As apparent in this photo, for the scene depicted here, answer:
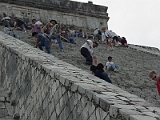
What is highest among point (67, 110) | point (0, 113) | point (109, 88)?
point (109, 88)

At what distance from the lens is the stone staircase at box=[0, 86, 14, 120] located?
6.96 meters

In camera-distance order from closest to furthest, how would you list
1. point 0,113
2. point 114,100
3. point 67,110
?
point 114,100, point 67,110, point 0,113

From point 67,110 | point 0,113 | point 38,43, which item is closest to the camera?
point 67,110

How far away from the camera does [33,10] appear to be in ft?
70.9

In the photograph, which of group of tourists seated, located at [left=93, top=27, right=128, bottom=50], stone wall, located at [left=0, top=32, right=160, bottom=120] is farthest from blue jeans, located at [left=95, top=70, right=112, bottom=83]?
group of tourists seated, located at [left=93, top=27, right=128, bottom=50]

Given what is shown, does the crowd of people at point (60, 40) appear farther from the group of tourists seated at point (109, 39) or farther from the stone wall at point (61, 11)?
the stone wall at point (61, 11)

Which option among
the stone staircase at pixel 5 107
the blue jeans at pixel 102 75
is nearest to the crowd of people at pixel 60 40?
the blue jeans at pixel 102 75

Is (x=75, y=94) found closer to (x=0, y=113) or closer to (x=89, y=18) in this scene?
(x=0, y=113)

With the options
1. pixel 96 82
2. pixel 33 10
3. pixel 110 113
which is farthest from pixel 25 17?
pixel 110 113

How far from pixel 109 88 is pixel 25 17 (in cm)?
1630

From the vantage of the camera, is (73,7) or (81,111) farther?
(73,7)

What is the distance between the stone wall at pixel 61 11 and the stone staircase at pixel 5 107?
13244 millimetres

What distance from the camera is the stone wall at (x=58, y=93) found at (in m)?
4.54

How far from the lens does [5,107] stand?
734cm
